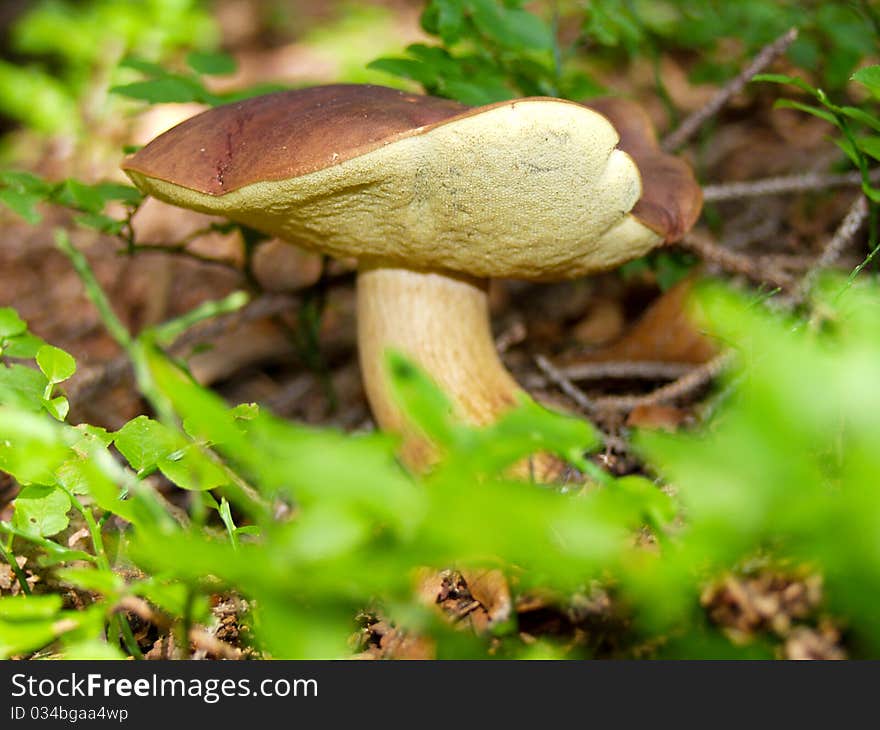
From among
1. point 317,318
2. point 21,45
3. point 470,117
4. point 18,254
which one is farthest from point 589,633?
point 21,45

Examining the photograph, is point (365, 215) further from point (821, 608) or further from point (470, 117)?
point (821, 608)

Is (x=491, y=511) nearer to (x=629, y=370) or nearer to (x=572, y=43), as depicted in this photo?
(x=629, y=370)

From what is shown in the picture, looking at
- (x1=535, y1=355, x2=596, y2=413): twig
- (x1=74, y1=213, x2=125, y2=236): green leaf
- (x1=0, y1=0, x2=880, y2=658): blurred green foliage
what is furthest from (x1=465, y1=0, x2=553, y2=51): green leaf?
(x1=0, y1=0, x2=880, y2=658): blurred green foliage

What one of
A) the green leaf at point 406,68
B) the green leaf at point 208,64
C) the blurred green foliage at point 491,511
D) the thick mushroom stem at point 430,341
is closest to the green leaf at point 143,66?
the green leaf at point 208,64

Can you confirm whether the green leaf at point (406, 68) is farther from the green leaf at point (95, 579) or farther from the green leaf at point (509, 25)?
the green leaf at point (95, 579)

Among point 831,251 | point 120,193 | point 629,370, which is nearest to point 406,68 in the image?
point 120,193

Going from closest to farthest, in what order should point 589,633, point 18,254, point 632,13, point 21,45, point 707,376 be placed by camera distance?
point 589,633, point 707,376, point 632,13, point 18,254, point 21,45
